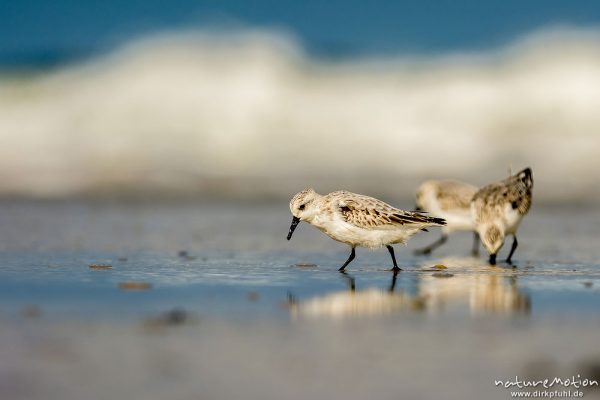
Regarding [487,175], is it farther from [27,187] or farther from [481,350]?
[481,350]

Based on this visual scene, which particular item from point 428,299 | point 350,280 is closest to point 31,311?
point 428,299

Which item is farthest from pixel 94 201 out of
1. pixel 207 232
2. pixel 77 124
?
pixel 207 232

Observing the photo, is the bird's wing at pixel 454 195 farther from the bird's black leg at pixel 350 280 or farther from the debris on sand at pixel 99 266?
the debris on sand at pixel 99 266

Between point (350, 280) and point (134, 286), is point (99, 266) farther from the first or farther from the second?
point (350, 280)

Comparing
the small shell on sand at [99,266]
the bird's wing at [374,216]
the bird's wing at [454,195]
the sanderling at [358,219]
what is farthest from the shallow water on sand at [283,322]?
the bird's wing at [454,195]

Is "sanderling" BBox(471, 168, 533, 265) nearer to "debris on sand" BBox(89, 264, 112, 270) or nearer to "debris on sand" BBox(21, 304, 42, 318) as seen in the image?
"debris on sand" BBox(89, 264, 112, 270)
